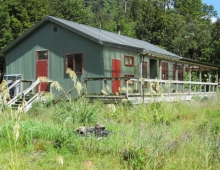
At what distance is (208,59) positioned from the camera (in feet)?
138

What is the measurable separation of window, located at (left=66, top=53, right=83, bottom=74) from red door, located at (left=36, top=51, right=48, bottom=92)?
73.0 inches

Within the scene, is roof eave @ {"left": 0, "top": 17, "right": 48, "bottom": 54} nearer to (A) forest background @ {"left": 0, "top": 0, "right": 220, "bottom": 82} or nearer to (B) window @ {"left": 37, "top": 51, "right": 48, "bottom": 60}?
(B) window @ {"left": 37, "top": 51, "right": 48, "bottom": 60}

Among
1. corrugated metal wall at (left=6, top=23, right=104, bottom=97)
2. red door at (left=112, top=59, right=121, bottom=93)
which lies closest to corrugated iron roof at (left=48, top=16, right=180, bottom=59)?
corrugated metal wall at (left=6, top=23, right=104, bottom=97)

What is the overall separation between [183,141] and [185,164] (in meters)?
0.82

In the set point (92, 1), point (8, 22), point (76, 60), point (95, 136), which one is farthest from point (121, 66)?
point (92, 1)

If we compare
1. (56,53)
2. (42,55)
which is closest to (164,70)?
(56,53)

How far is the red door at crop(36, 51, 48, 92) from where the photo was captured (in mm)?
19550

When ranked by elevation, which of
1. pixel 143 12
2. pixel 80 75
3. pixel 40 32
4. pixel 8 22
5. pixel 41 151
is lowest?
pixel 41 151

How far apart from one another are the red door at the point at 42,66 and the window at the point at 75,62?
1.85m

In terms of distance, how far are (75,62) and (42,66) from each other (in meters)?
2.69

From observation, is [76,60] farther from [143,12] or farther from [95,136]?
[143,12]

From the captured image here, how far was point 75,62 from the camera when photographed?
1836cm

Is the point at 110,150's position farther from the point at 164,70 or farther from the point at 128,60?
the point at 164,70

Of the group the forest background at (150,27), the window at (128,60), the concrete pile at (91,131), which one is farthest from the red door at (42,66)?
the forest background at (150,27)
